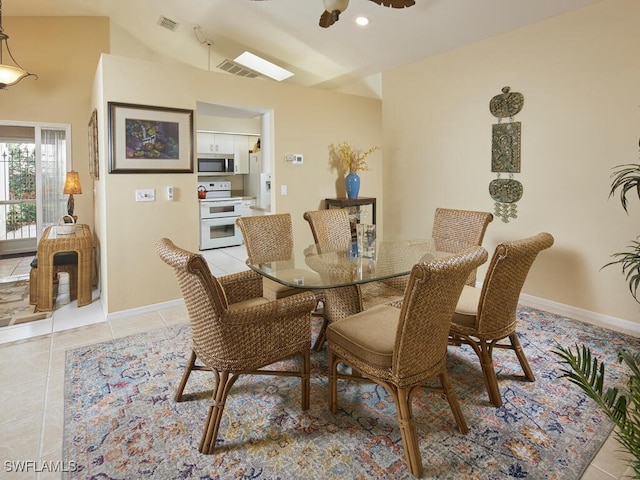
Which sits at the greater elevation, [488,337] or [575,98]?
[575,98]

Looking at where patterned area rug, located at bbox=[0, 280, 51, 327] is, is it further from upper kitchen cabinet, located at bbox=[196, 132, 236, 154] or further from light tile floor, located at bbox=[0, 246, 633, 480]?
upper kitchen cabinet, located at bbox=[196, 132, 236, 154]

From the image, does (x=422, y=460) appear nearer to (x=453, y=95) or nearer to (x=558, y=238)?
(x=558, y=238)

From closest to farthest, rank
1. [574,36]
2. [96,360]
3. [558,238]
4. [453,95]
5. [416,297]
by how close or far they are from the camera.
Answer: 1. [416,297]
2. [96,360]
3. [574,36]
4. [558,238]
5. [453,95]

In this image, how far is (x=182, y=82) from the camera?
3701 mm

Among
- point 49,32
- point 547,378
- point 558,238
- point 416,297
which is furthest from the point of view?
point 49,32

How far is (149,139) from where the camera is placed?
3561mm

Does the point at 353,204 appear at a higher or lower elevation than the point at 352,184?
lower

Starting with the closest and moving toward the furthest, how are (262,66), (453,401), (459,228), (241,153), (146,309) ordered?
(453,401), (459,228), (146,309), (262,66), (241,153)

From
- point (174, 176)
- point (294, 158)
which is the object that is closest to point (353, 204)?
point (294, 158)

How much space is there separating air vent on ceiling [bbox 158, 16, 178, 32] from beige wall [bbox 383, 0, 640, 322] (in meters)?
3.11

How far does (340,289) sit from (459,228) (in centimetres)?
134

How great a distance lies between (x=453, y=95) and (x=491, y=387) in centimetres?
338

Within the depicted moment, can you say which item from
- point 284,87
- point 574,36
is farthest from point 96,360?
point 574,36

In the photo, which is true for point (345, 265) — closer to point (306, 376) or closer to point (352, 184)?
point (306, 376)
